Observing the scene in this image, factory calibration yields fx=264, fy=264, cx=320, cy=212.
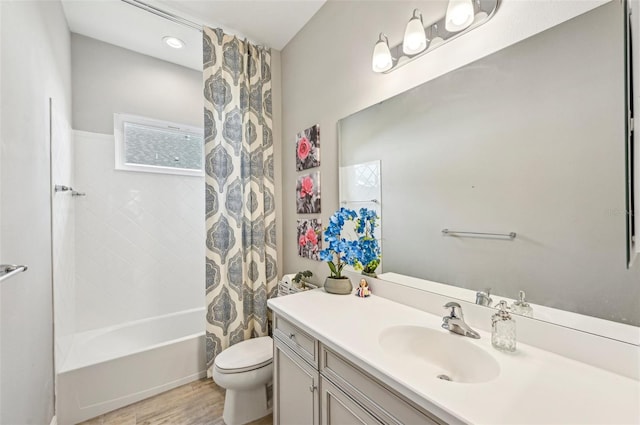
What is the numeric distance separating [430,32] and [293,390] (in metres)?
1.73

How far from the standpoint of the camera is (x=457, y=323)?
0.97 metres

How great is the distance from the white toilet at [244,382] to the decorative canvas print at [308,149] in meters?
1.32

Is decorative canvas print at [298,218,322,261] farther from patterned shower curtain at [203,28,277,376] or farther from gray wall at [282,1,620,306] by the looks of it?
patterned shower curtain at [203,28,277,376]

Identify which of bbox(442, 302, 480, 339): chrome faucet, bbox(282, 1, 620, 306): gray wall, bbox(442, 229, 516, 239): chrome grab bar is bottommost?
bbox(442, 302, 480, 339): chrome faucet

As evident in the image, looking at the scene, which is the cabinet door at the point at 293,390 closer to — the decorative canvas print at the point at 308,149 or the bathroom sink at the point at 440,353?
the bathroom sink at the point at 440,353

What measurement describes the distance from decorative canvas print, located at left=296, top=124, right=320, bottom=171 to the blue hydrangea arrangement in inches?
23.8

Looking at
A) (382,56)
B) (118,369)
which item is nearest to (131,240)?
(118,369)

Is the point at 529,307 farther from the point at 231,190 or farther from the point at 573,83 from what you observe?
the point at 231,190

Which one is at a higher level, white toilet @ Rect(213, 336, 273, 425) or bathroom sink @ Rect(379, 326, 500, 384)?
bathroom sink @ Rect(379, 326, 500, 384)

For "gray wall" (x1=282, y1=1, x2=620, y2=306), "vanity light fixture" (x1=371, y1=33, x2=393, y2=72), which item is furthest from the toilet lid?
"vanity light fixture" (x1=371, y1=33, x2=393, y2=72)

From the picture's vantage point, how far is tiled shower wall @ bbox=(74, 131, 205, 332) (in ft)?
7.25

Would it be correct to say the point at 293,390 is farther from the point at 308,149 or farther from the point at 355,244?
the point at 308,149

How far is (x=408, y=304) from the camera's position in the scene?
49.9 inches

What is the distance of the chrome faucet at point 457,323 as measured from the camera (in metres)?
0.95
